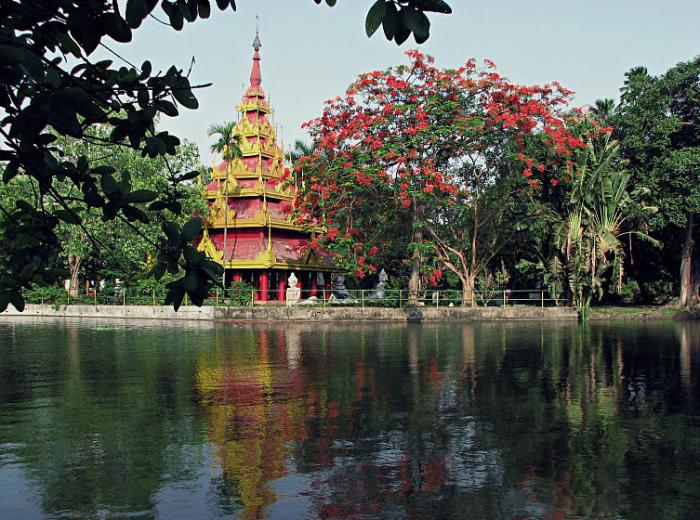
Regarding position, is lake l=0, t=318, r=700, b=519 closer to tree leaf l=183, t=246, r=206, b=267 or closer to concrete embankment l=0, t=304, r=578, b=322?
tree leaf l=183, t=246, r=206, b=267

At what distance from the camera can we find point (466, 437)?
29.8 feet

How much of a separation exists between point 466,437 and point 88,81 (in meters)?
6.94

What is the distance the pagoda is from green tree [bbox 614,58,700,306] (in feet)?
62.1

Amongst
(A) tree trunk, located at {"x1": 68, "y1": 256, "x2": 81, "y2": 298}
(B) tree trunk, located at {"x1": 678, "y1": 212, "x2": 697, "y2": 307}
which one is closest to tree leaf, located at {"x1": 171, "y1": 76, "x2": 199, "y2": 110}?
(B) tree trunk, located at {"x1": 678, "y1": 212, "x2": 697, "y2": 307}

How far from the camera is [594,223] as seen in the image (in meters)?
36.5

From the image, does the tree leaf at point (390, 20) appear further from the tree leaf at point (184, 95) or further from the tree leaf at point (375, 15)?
the tree leaf at point (184, 95)

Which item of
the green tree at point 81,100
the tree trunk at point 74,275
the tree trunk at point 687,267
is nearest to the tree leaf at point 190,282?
the green tree at point 81,100

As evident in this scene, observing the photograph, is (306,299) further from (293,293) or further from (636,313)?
(636,313)

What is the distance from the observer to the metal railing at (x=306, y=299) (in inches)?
1425

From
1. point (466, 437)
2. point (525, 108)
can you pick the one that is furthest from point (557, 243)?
point (466, 437)

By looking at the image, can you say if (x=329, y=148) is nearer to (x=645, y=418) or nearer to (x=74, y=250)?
(x=74, y=250)

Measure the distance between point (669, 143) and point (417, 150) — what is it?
47.8ft

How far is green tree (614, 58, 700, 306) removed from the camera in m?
36.1

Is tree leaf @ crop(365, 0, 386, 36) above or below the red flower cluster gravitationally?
below
